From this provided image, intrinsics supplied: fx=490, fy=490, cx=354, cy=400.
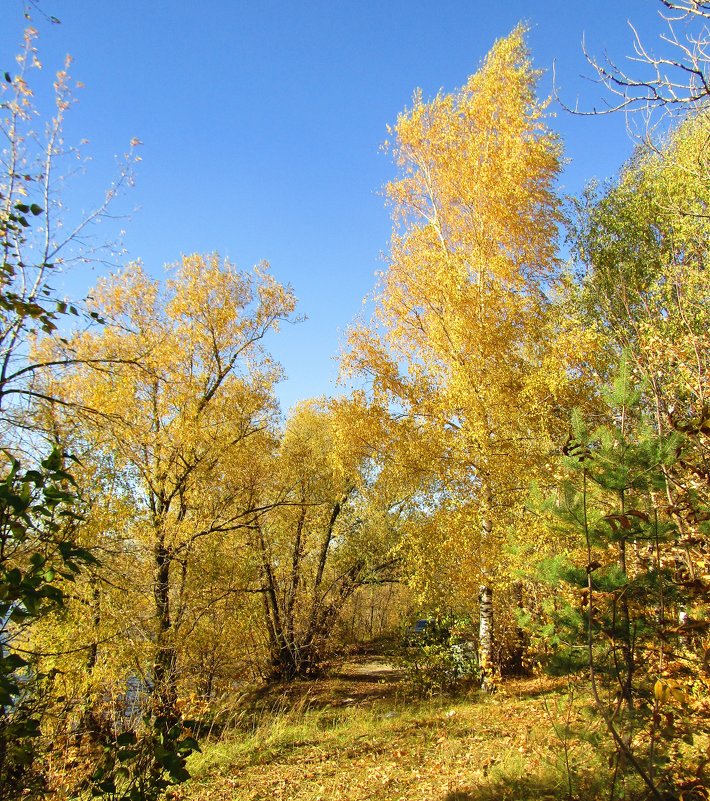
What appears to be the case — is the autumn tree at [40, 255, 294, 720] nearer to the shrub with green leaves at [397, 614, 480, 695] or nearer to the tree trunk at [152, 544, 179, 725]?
the tree trunk at [152, 544, 179, 725]

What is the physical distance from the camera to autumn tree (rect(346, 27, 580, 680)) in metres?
7.34

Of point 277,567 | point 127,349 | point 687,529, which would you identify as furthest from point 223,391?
point 687,529

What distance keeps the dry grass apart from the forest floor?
0.6 inches

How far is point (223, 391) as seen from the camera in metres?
10.2

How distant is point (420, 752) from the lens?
19.2 ft

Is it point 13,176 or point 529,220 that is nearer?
point 13,176

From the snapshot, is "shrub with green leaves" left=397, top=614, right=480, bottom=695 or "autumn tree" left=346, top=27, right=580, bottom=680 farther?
"shrub with green leaves" left=397, top=614, right=480, bottom=695

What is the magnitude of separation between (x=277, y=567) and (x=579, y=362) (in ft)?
29.2

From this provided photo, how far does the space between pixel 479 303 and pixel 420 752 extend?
6216 millimetres

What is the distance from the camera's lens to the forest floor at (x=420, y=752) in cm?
424

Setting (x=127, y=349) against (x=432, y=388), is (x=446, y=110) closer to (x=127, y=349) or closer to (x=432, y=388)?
(x=432, y=388)

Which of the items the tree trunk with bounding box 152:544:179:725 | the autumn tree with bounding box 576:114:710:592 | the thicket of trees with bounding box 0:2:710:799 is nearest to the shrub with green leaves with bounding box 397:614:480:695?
the thicket of trees with bounding box 0:2:710:799

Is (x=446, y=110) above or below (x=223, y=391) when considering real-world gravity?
above

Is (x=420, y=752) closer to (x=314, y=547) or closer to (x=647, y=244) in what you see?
(x=314, y=547)
